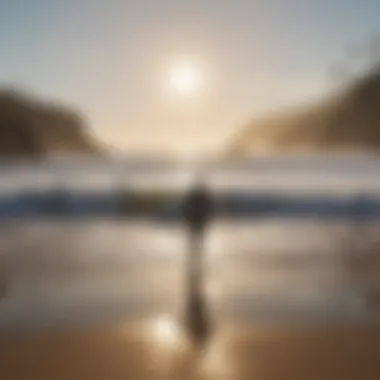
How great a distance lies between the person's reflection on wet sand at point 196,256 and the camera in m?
1.72

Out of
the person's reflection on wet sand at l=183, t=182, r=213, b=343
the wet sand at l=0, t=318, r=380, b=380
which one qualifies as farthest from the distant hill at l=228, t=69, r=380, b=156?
the wet sand at l=0, t=318, r=380, b=380

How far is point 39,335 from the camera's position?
1.62 m

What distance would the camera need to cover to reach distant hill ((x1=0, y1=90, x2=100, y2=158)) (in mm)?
1993

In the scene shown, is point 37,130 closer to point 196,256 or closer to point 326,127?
point 196,256

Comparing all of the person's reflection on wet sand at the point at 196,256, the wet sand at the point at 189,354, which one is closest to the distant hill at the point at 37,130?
the person's reflection on wet sand at the point at 196,256

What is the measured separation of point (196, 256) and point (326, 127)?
0.60 metres

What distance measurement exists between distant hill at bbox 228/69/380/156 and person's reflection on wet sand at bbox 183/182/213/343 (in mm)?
271

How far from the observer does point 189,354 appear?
150cm

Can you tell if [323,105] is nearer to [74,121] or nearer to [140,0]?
[140,0]

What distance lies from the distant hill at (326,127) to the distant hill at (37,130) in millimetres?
471

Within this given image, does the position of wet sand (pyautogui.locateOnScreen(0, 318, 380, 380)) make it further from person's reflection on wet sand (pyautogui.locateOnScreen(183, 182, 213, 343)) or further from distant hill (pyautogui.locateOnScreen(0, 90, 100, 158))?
distant hill (pyautogui.locateOnScreen(0, 90, 100, 158))

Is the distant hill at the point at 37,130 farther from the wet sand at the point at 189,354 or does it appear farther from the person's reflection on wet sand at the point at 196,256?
the wet sand at the point at 189,354

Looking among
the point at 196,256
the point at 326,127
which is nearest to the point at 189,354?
the point at 196,256

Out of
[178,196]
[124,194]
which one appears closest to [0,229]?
[124,194]
